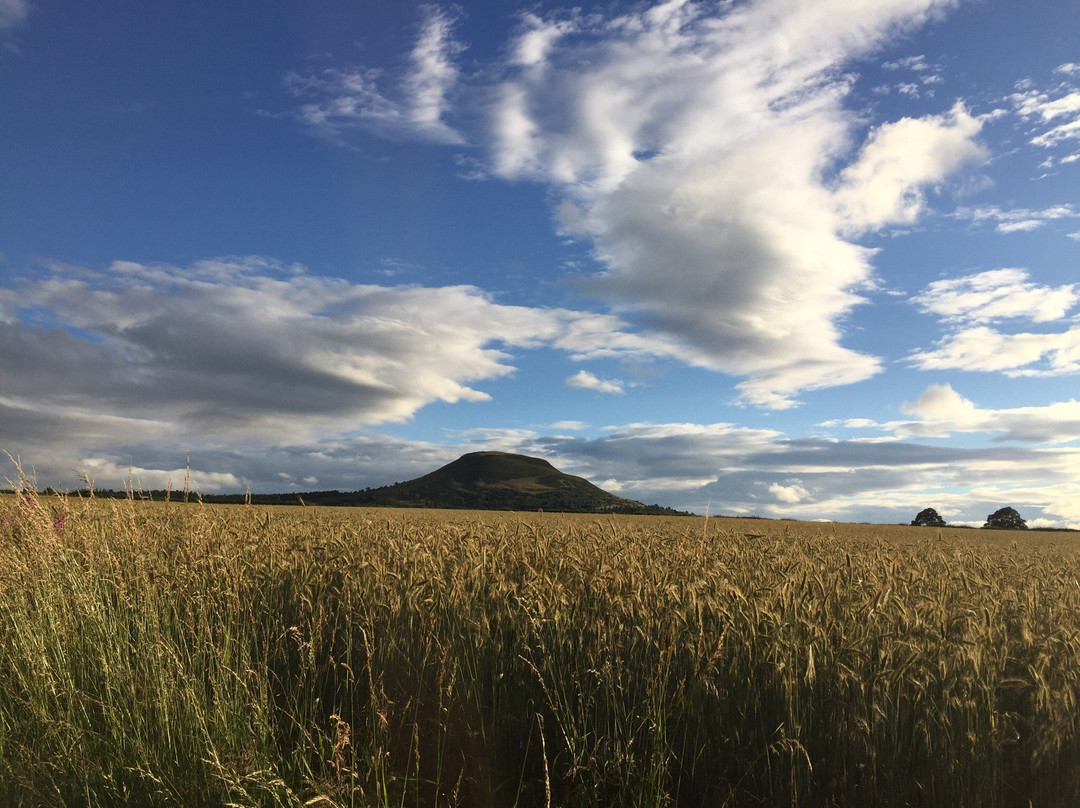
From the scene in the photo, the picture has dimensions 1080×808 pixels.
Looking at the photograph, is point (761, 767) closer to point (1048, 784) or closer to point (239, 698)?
point (1048, 784)

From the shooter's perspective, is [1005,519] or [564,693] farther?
[1005,519]

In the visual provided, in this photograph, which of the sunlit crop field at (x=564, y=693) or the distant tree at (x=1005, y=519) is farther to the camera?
the distant tree at (x=1005, y=519)

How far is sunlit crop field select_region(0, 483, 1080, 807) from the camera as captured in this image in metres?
3.11

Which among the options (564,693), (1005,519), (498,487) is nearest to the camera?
(564,693)

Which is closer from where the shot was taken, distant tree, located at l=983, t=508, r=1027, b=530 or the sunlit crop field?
the sunlit crop field

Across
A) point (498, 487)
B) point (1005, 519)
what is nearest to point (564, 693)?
point (1005, 519)

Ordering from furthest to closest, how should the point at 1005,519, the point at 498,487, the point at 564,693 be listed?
the point at 498,487 → the point at 1005,519 → the point at 564,693

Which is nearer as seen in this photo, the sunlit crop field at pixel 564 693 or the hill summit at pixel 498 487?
the sunlit crop field at pixel 564 693

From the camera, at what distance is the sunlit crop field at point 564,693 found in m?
3.11

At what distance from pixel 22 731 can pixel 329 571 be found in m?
2.35

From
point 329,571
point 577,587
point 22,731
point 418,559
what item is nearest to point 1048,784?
point 577,587

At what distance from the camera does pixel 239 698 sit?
406cm

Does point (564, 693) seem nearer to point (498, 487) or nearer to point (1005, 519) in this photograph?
point (1005, 519)

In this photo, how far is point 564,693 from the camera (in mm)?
3676
